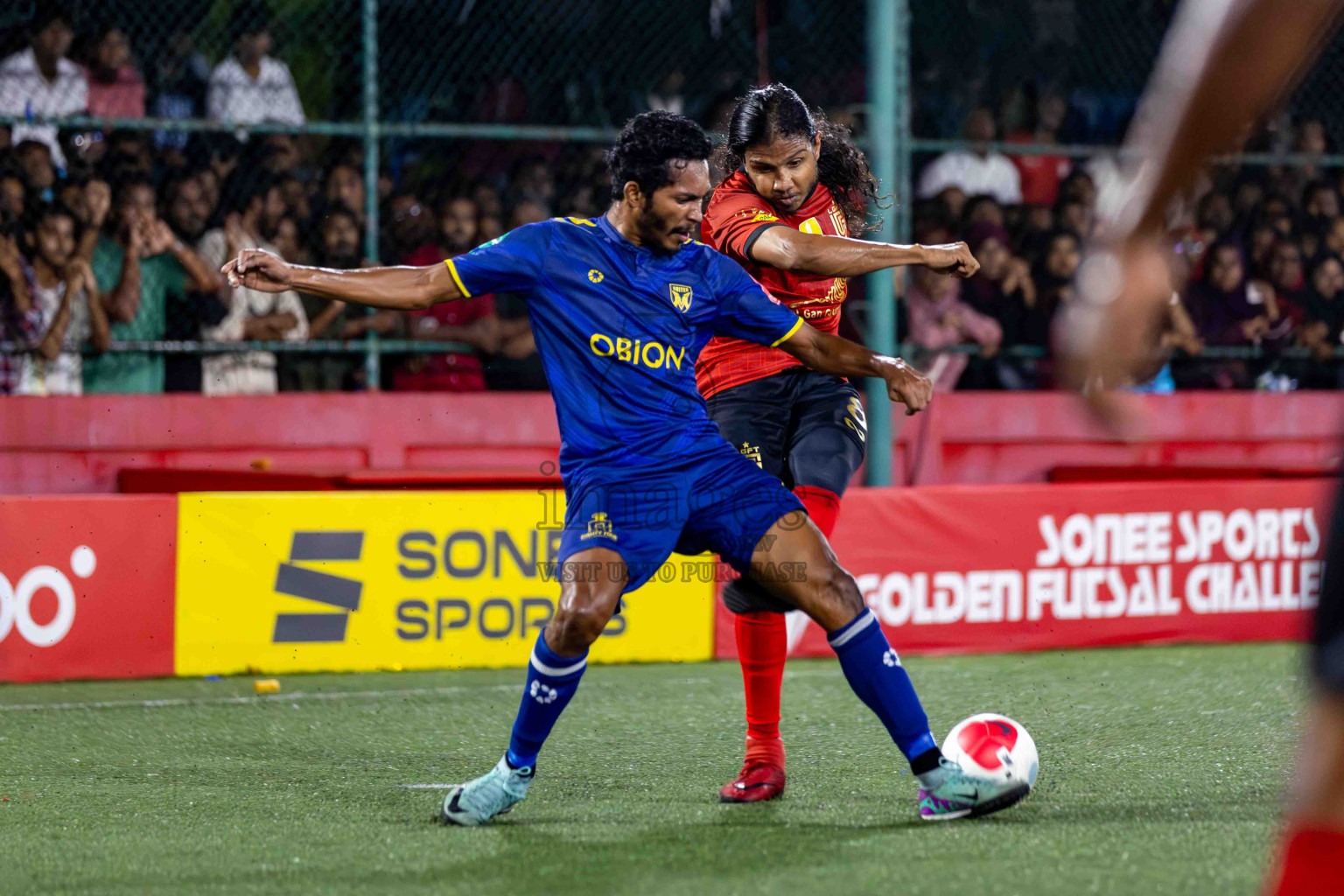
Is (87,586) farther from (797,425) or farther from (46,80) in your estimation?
(797,425)

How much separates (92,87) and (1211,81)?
26.6ft

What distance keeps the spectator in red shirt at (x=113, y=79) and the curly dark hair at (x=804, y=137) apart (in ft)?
16.1

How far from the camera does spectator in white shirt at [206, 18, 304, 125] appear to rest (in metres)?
8.87

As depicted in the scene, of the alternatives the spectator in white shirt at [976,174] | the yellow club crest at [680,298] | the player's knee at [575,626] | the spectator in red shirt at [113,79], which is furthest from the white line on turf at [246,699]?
the spectator in white shirt at [976,174]

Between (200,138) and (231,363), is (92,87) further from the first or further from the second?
(231,363)

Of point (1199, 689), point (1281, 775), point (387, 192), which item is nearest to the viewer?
point (1281, 775)

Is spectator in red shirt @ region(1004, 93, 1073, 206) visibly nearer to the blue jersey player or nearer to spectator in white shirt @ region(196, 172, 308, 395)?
spectator in white shirt @ region(196, 172, 308, 395)

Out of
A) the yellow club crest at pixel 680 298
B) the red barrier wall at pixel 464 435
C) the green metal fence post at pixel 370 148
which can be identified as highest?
the green metal fence post at pixel 370 148

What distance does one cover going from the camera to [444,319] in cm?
897

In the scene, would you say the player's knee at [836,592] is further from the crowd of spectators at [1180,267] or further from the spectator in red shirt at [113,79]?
the spectator in red shirt at [113,79]

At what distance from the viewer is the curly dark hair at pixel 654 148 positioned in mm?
4004

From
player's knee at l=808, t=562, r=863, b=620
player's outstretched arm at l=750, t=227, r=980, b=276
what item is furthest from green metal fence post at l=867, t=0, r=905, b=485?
player's knee at l=808, t=562, r=863, b=620

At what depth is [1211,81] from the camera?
1.55m

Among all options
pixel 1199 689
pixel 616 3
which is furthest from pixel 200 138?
pixel 1199 689
